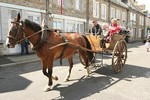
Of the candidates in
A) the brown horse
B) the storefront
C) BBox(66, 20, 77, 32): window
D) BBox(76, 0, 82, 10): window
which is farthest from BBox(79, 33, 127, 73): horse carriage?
BBox(76, 0, 82, 10): window

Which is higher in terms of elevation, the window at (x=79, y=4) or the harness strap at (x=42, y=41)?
the window at (x=79, y=4)

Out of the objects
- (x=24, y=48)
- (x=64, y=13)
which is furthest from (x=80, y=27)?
(x=24, y=48)

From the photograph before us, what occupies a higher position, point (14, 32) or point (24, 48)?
point (14, 32)

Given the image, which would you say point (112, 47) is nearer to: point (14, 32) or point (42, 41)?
point (42, 41)

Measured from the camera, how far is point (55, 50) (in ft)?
19.9

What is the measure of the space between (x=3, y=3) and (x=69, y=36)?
7879 millimetres

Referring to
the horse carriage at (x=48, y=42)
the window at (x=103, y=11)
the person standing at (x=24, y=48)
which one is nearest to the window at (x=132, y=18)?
the window at (x=103, y=11)

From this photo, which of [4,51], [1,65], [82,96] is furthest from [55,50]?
[4,51]

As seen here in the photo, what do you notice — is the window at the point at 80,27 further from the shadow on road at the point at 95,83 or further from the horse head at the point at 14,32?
the horse head at the point at 14,32

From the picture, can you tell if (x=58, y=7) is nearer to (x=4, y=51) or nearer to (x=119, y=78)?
(x=4, y=51)

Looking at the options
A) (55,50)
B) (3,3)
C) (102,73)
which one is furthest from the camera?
(3,3)

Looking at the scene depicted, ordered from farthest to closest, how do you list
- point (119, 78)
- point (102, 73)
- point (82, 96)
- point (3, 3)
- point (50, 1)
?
point (50, 1) < point (3, 3) < point (102, 73) < point (119, 78) < point (82, 96)

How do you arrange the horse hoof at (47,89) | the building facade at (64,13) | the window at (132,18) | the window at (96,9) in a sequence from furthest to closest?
the window at (132,18) < the window at (96,9) < the building facade at (64,13) < the horse hoof at (47,89)

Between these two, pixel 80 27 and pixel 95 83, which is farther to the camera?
pixel 80 27
